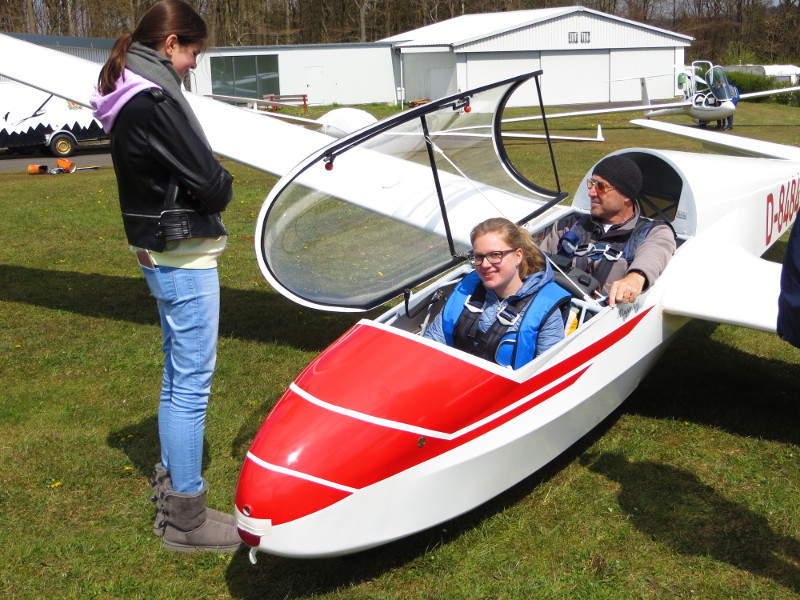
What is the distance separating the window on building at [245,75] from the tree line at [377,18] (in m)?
4.83

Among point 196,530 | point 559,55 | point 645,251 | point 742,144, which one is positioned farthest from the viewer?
point 559,55

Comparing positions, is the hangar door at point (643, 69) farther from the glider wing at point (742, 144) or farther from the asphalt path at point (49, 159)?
the glider wing at point (742, 144)

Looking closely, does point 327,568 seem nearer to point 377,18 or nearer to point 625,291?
point 625,291

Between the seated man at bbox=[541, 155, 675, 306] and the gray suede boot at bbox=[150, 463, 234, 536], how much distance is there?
2446 millimetres

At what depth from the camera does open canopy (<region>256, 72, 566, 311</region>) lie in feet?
14.5

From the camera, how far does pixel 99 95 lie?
10.8 ft

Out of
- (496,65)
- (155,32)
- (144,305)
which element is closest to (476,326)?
(155,32)

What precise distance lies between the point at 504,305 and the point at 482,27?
139 feet

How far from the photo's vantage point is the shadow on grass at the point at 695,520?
138 inches

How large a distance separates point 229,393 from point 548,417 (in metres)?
2.52

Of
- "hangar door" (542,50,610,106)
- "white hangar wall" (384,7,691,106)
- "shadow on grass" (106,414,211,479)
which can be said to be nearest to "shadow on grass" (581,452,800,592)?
"shadow on grass" (106,414,211,479)

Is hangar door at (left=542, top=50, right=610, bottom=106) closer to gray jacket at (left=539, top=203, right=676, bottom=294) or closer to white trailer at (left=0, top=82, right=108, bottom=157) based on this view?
white trailer at (left=0, top=82, right=108, bottom=157)

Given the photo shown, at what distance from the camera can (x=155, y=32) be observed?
3168mm

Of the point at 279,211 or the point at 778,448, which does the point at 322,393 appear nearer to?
the point at 279,211
